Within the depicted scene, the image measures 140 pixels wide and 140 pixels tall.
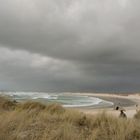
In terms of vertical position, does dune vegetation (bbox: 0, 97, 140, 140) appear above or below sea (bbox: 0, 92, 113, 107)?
below

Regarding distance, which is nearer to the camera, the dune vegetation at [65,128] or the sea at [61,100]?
the dune vegetation at [65,128]

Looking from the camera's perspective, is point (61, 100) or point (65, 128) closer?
point (65, 128)

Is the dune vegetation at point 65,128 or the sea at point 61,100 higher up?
the sea at point 61,100

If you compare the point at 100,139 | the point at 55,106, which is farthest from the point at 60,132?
the point at 55,106

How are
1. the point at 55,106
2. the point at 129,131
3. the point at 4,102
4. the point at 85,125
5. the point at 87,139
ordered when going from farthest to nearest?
the point at 4,102 < the point at 55,106 < the point at 85,125 < the point at 129,131 < the point at 87,139

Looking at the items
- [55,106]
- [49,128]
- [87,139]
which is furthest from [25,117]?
[55,106]

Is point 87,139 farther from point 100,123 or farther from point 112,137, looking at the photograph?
point 100,123

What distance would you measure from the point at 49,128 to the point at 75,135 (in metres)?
1.05

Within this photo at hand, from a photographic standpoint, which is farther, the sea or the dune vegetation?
the sea

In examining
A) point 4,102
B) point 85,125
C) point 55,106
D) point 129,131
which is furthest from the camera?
point 4,102

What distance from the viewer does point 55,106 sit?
13.7 m

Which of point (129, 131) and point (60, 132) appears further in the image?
point (129, 131)

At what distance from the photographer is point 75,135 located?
22.6 feet

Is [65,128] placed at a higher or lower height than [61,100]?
lower
